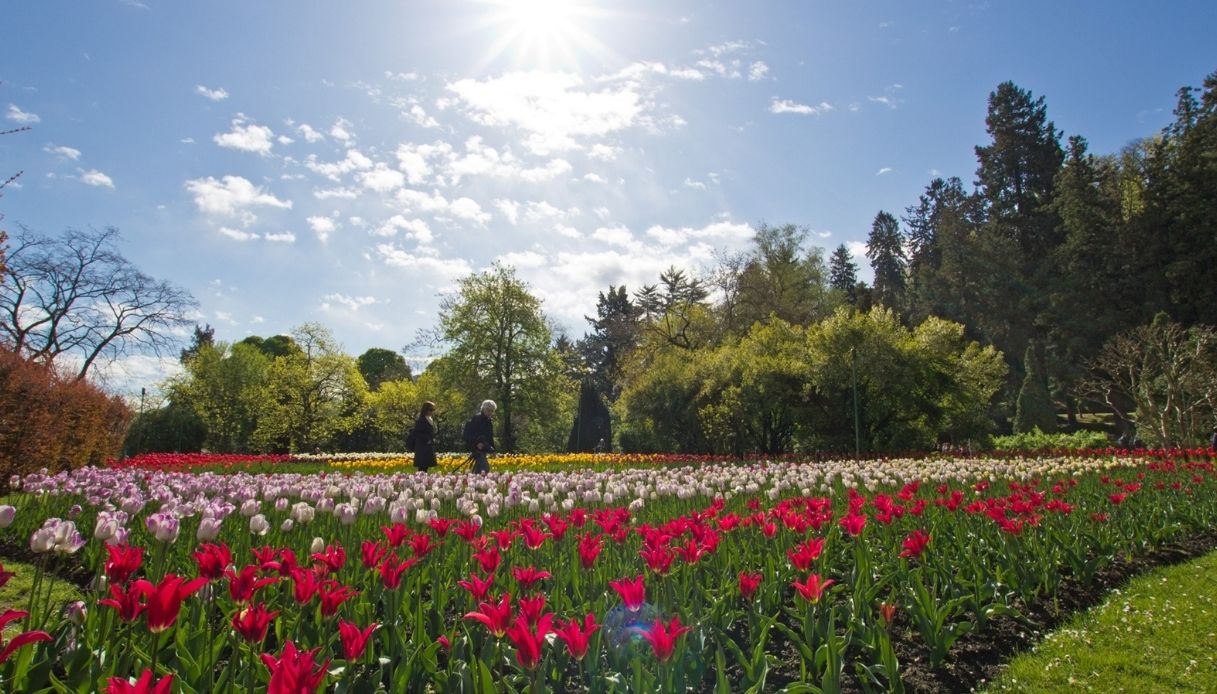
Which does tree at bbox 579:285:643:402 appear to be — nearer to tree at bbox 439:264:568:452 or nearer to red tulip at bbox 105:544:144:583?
tree at bbox 439:264:568:452

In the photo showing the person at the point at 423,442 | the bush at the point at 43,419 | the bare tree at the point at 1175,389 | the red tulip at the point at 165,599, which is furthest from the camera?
the bare tree at the point at 1175,389

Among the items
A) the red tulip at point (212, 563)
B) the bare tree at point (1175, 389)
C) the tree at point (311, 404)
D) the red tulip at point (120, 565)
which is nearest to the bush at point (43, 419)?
the red tulip at point (120, 565)

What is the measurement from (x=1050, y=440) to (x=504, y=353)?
24.3 metres

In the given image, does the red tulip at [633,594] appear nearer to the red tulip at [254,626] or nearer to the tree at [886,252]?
the red tulip at [254,626]

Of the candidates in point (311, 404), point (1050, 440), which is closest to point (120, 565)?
point (311, 404)

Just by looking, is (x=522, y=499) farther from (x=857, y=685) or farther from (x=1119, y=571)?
(x=1119, y=571)

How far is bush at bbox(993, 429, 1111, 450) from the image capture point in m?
27.3

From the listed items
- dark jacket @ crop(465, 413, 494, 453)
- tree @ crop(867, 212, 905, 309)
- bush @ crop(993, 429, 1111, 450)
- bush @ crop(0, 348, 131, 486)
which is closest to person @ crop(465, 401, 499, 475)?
dark jacket @ crop(465, 413, 494, 453)

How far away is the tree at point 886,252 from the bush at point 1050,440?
33378 mm

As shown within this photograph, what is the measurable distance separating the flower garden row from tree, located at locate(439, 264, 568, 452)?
22.7m

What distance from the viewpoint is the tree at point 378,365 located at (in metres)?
56.5

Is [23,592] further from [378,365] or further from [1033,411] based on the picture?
[378,365]

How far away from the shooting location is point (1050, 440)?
Answer: 93.9 feet

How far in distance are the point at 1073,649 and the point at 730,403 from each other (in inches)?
613
